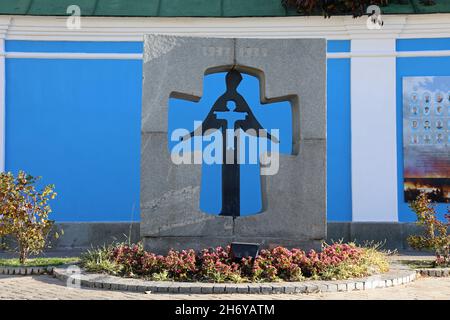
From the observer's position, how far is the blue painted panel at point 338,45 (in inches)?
506

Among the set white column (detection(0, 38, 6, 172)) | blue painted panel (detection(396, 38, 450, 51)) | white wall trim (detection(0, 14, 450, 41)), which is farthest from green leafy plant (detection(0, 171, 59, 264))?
blue painted panel (detection(396, 38, 450, 51))

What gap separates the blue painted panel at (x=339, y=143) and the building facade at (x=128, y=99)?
0.06 feet

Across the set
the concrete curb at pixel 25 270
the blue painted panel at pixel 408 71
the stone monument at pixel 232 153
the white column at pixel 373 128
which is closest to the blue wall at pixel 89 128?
the white column at pixel 373 128

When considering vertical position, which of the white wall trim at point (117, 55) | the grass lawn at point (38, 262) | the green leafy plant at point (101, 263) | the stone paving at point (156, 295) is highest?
the white wall trim at point (117, 55)

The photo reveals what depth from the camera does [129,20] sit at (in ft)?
41.9

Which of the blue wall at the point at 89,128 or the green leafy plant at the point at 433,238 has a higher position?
the blue wall at the point at 89,128

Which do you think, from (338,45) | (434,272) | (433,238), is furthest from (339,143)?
(434,272)

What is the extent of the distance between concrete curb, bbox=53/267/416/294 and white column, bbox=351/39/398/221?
4406 millimetres

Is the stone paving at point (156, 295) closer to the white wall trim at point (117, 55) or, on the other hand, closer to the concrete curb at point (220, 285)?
the concrete curb at point (220, 285)

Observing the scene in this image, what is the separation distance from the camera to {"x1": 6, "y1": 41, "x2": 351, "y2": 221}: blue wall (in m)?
12.7

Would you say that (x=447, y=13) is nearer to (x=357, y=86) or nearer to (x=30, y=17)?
(x=357, y=86)

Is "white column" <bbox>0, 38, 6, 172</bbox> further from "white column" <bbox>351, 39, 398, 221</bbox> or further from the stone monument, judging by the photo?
"white column" <bbox>351, 39, 398, 221</bbox>

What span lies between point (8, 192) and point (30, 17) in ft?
→ 14.8

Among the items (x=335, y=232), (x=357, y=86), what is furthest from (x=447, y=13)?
Answer: (x=335, y=232)
